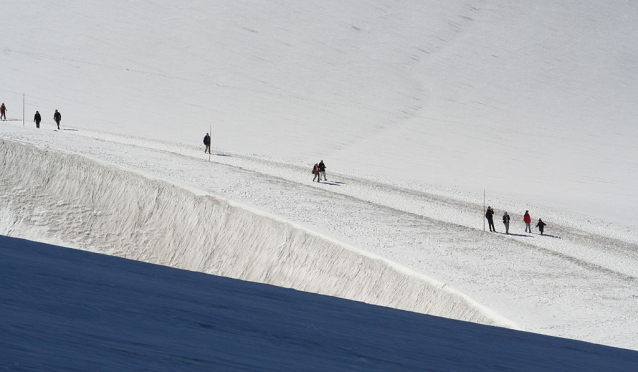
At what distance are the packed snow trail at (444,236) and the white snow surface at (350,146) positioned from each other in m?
0.12

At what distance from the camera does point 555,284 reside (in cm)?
2084

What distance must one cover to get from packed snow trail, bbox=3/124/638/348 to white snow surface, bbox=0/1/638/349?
0.39ft

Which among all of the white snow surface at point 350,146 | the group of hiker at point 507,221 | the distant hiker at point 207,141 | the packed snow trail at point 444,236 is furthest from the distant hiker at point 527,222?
the distant hiker at point 207,141

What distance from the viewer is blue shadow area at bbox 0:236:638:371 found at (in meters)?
3.49

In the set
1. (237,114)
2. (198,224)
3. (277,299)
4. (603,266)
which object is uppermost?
(277,299)

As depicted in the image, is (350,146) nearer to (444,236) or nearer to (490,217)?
(490,217)

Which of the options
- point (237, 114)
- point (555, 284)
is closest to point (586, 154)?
point (237, 114)

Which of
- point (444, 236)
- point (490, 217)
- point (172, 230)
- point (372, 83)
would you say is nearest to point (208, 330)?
point (444, 236)

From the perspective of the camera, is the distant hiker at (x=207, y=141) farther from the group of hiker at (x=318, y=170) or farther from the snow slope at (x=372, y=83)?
the group of hiker at (x=318, y=170)

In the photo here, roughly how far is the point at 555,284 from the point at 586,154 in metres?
34.0

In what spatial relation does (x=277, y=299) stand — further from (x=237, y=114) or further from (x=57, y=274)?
(x=237, y=114)

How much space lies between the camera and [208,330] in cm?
432

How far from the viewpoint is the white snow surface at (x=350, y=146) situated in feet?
73.6

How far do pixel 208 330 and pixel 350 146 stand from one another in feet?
149
